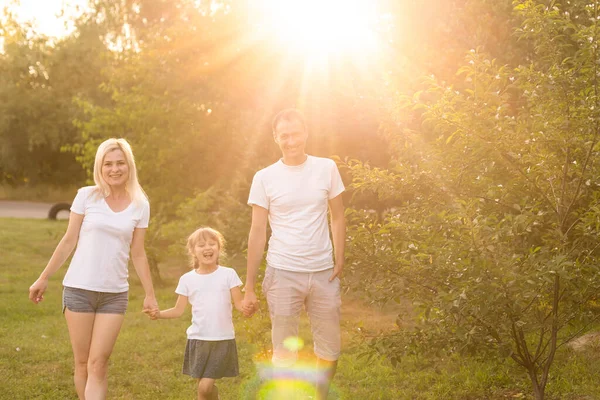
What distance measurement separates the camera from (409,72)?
9492mm

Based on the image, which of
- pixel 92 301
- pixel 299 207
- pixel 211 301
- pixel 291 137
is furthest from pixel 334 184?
pixel 92 301

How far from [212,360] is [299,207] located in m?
1.36

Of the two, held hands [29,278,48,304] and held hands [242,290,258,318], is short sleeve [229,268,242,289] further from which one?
held hands [29,278,48,304]

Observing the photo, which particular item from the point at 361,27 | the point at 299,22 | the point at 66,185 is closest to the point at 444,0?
the point at 361,27

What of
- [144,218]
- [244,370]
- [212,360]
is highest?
[144,218]

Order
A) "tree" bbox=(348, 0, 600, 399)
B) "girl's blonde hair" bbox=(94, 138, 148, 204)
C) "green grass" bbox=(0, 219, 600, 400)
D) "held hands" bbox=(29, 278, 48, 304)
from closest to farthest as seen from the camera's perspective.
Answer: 1. "tree" bbox=(348, 0, 600, 399)
2. "held hands" bbox=(29, 278, 48, 304)
3. "girl's blonde hair" bbox=(94, 138, 148, 204)
4. "green grass" bbox=(0, 219, 600, 400)

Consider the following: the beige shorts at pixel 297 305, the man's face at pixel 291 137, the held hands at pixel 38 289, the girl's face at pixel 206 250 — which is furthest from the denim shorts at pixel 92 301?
the man's face at pixel 291 137

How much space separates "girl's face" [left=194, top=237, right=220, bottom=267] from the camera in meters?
5.13

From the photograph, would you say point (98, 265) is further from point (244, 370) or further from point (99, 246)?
point (244, 370)

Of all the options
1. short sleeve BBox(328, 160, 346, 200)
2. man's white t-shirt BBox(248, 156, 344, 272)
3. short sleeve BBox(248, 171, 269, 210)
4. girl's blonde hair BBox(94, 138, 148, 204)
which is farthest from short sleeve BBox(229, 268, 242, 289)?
short sleeve BBox(328, 160, 346, 200)

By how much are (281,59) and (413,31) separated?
13.5 feet

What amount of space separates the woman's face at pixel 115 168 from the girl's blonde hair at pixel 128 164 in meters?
0.02

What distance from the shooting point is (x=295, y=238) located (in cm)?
464

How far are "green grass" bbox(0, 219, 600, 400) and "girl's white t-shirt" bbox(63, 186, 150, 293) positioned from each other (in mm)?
1537
